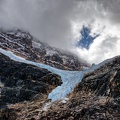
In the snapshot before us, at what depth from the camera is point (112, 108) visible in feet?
115

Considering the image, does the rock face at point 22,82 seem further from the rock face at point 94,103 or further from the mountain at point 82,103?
the rock face at point 94,103

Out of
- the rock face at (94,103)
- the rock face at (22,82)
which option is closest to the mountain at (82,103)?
the rock face at (94,103)

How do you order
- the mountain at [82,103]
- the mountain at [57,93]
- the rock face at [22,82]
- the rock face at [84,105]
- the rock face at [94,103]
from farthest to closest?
the rock face at [22,82] < the mountain at [57,93] < the mountain at [82,103] < the rock face at [84,105] < the rock face at [94,103]

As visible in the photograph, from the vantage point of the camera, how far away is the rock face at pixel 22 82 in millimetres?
48000

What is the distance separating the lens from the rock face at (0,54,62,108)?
4800 centimetres

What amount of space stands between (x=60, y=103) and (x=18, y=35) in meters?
125

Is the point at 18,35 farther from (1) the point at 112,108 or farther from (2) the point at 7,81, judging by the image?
(1) the point at 112,108

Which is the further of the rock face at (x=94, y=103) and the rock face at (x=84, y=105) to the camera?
the rock face at (x=84, y=105)

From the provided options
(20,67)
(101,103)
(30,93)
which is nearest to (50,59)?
(20,67)

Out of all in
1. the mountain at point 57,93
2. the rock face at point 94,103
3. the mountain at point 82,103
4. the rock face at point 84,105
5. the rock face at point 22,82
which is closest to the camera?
the rock face at point 94,103

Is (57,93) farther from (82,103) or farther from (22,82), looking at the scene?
(82,103)

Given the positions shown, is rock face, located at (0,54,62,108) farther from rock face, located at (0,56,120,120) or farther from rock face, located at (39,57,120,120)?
rock face, located at (39,57,120,120)

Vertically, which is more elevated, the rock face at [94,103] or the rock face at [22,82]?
the rock face at [22,82]

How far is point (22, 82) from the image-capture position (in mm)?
53219
